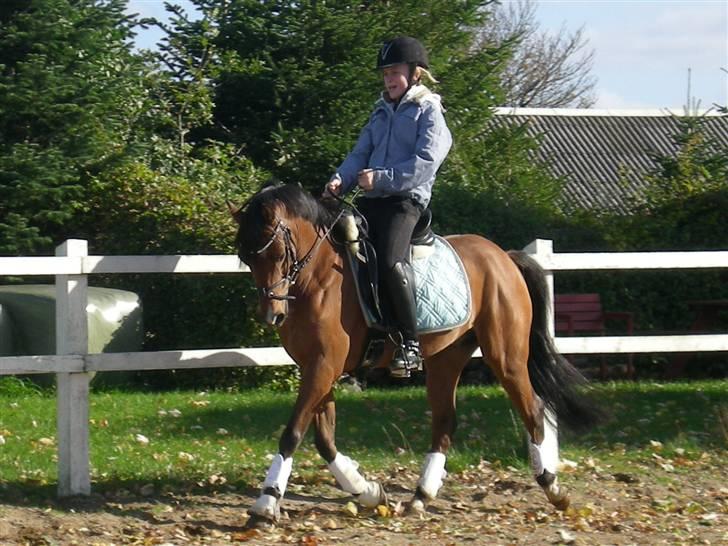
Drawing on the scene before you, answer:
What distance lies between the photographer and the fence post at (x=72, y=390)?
305 inches

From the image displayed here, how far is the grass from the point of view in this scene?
8594 millimetres

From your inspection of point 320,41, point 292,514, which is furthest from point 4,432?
point 320,41

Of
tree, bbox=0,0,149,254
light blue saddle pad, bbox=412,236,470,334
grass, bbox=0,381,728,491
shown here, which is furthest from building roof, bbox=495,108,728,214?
light blue saddle pad, bbox=412,236,470,334

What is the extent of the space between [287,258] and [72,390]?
1.78m

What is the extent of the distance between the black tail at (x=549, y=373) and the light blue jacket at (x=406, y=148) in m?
1.22

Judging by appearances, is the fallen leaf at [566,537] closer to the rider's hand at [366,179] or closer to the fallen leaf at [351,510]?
the fallen leaf at [351,510]

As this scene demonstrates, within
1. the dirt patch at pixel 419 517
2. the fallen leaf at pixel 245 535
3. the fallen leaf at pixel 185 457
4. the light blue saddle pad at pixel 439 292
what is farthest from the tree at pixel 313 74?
the fallen leaf at pixel 245 535

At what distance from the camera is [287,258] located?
7.04 metres

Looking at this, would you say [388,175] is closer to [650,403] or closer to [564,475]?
[564,475]

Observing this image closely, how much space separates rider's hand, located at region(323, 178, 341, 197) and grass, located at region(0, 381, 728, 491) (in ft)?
6.69

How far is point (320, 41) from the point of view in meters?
17.6

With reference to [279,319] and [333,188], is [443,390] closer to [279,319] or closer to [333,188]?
[333,188]

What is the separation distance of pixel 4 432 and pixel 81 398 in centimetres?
230

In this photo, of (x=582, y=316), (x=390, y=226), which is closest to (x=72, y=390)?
(x=390, y=226)
